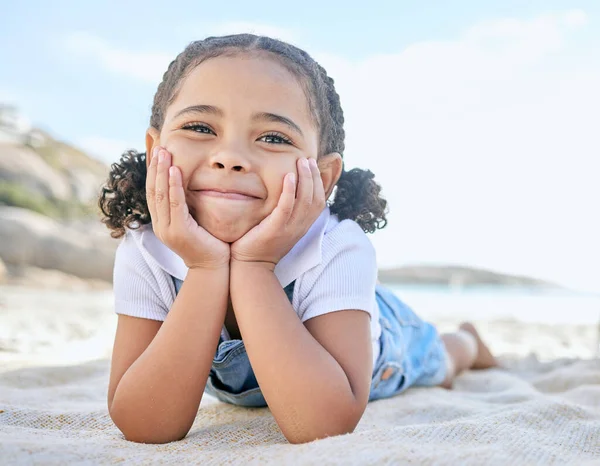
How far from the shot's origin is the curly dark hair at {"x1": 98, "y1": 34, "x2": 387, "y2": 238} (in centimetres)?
201

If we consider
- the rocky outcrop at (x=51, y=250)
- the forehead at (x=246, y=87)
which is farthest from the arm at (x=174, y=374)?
the rocky outcrop at (x=51, y=250)

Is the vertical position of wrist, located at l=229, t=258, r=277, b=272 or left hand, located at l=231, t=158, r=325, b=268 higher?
left hand, located at l=231, t=158, r=325, b=268

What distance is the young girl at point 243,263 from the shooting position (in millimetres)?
1646

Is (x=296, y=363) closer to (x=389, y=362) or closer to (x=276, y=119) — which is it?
(x=276, y=119)

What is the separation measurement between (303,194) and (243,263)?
0.87ft

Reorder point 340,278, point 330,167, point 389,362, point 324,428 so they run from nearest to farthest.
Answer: point 324,428 < point 340,278 < point 330,167 < point 389,362

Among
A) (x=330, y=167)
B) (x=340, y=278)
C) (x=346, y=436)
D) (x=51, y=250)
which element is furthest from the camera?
(x=51, y=250)

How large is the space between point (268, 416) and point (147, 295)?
570mm

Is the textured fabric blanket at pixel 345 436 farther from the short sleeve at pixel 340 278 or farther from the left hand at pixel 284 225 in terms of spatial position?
the left hand at pixel 284 225

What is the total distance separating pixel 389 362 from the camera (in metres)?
2.66

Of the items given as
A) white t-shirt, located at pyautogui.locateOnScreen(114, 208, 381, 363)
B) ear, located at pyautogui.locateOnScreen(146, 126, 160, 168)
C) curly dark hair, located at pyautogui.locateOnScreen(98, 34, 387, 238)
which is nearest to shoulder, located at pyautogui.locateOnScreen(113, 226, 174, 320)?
white t-shirt, located at pyautogui.locateOnScreen(114, 208, 381, 363)

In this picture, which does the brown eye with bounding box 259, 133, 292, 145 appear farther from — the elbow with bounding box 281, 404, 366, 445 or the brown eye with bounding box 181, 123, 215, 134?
the elbow with bounding box 281, 404, 366, 445

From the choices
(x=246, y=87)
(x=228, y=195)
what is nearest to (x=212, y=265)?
(x=228, y=195)

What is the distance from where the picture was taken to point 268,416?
2.09 meters
